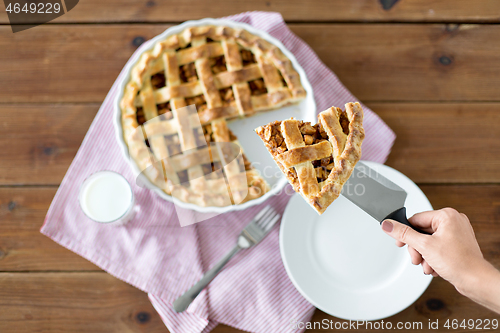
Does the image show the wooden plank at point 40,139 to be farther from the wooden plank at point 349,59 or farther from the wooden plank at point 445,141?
the wooden plank at point 445,141

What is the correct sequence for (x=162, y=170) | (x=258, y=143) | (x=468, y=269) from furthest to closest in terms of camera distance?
(x=258, y=143)
(x=162, y=170)
(x=468, y=269)

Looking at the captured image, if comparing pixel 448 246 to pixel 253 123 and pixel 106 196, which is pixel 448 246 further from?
pixel 106 196

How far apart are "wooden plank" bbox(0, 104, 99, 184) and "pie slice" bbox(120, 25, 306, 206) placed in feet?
0.84

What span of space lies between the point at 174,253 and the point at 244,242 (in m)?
0.25

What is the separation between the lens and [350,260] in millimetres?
1269

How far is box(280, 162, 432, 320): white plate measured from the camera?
1.21 metres

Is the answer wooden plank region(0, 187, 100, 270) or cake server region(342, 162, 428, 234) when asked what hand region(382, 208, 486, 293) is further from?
wooden plank region(0, 187, 100, 270)

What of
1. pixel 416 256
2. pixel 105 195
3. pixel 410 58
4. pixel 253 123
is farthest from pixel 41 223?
pixel 410 58

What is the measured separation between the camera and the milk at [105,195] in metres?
1.27

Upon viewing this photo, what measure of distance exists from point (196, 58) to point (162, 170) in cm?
41

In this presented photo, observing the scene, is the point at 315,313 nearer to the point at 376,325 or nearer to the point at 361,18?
the point at 376,325

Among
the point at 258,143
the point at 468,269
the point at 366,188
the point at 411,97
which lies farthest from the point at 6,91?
the point at 468,269

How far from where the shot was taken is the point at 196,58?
1283mm

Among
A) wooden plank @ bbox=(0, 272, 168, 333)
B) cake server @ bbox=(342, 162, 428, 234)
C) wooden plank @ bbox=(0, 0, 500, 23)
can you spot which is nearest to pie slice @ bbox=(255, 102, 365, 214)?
cake server @ bbox=(342, 162, 428, 234)
